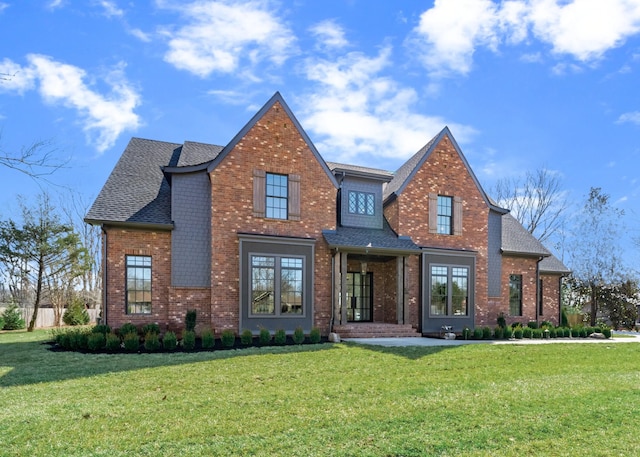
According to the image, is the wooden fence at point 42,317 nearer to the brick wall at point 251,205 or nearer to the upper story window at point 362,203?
the brick wall at point 251,205

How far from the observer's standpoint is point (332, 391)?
680 centimetres

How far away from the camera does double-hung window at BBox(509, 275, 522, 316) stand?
1978 centimetres

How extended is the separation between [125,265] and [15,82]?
844cm

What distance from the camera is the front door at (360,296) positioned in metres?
17.5

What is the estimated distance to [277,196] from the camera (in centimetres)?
1519

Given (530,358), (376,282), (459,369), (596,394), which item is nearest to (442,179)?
(376,282)

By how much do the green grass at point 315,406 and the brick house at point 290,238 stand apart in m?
4.18

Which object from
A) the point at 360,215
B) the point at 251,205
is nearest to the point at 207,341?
the point at 251,205

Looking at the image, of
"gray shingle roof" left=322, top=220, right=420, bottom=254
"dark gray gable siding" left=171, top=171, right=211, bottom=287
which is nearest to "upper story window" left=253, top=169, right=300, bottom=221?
"gray shingle roof" left=322, top=220, right=420, bottom=254

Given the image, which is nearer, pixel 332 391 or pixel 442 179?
pixel 332 391

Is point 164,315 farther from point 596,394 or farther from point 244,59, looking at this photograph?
point 596,394

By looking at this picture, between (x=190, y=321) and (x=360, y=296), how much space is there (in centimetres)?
707

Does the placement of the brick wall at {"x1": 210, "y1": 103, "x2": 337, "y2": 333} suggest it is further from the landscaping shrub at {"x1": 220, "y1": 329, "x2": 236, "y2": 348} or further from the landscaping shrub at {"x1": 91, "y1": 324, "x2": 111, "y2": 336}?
the landscaping shrub at {"x1": 91, "y1": 324, "x2": 111, "y2": 336}

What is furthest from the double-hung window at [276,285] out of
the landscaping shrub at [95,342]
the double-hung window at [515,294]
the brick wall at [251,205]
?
the double-hung window at [515,294]
